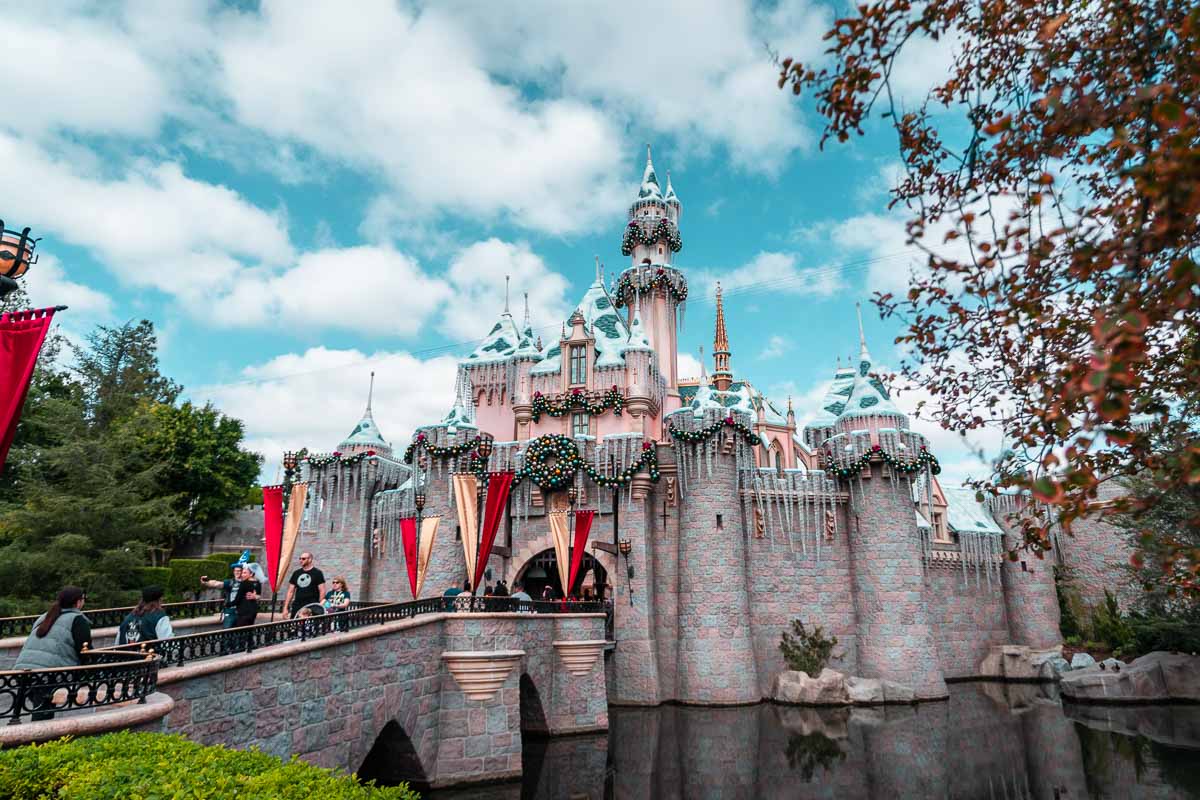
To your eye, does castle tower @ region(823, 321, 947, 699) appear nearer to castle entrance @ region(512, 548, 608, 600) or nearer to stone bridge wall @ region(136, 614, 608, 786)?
castle entrance @ region(512, 548, 608, 600)

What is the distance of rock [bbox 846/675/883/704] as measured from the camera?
70.2ft

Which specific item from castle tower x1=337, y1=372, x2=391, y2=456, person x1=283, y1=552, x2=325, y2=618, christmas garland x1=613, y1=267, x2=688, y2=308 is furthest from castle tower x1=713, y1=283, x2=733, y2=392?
person x1=283, y1=552, x2=325, y2=618

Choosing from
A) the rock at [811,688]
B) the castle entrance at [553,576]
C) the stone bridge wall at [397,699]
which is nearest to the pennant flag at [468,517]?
the stone bridge wall at [397,699]

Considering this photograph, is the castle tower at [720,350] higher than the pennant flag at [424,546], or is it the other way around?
the castle tower at [720,350]

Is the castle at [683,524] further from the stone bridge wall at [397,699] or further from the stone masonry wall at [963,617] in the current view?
the stone bridge wall at [397,699]

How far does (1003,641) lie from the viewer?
27469 mm

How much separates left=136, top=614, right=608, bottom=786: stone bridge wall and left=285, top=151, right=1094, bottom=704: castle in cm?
451

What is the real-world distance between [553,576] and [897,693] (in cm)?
1231

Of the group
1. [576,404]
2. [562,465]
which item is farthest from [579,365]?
[562,465]

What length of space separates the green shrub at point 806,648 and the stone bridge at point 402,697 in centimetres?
780

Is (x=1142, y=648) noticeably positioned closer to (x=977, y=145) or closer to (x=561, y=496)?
(x=561, y=496)

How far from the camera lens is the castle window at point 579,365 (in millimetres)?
25422

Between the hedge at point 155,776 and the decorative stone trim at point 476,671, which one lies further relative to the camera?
the decorative stone trim at point 476,671

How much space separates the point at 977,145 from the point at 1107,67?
2.82 feet
